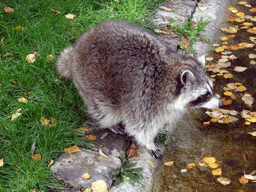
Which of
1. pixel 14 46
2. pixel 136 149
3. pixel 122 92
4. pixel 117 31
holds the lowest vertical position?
pixel 136 149

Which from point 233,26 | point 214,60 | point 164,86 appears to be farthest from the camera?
point 233,26

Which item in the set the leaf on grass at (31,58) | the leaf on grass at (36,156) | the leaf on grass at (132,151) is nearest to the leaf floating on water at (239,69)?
the leaf on grass at (132,151)

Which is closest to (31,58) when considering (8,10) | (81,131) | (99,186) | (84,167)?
(8,10)

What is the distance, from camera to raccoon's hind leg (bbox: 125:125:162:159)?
2.73 m

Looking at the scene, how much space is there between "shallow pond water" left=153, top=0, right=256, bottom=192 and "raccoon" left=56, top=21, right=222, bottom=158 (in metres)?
0.29

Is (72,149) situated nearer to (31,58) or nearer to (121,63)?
(121,63)

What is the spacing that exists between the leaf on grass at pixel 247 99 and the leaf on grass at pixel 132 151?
1585mm

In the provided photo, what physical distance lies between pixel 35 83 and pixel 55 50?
24.1 inches

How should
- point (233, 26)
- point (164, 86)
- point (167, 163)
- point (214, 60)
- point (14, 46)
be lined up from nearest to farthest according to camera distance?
1. point (164, 86)
2. point (167, 163)
3. point (14, 46)
4. point (214, 60)
5. point (233, 26)

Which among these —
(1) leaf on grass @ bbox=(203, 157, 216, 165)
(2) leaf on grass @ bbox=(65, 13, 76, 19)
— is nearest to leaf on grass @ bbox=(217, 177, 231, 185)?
(1) leaf on grass @ bbox=(203, 157, 216, 165)

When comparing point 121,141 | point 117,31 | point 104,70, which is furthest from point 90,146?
point 117,31

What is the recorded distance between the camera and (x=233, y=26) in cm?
479

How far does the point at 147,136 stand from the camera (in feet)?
9.04

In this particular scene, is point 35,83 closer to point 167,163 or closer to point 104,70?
point 104,70
